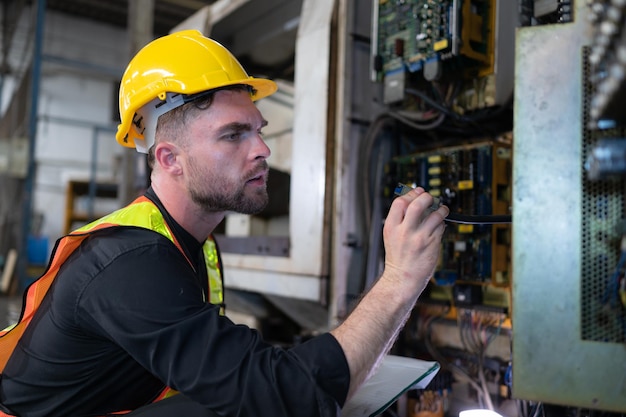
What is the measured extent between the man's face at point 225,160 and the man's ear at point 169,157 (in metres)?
0.03

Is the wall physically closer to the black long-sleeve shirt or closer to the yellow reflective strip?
the yellow reflective strip

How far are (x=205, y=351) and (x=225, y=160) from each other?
0.45m

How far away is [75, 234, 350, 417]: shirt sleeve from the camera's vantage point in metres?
0.93

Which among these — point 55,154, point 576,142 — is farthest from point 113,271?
point 55,154

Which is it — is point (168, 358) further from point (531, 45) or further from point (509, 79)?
point (509, 79)

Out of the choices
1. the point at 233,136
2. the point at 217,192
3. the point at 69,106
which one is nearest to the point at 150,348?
the point at 217,192

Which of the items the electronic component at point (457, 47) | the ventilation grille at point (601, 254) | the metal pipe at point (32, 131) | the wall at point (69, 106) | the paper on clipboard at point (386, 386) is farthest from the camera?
the wall at point (69, 106)

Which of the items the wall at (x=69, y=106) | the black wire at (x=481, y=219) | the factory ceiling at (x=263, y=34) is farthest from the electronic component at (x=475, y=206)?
the wall at (x=69, y=106)

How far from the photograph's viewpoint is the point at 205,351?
93 cm

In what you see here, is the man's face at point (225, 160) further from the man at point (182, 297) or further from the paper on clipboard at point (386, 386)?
the paper on clipboard at point (386, 386)

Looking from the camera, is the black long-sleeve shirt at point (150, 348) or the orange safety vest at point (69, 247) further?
the orange safety vest at point (69, 247)

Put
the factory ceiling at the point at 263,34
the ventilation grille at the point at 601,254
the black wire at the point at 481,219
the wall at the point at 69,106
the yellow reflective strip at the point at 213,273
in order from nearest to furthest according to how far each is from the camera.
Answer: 1. the ventilation grille at the point at 601,254
2. the black wire at the point at 481,219
3. the yellow reflective strip at the point at 213,273
4. the factory ceiling at the point at 263,34
5. the wall at the point at 69,106

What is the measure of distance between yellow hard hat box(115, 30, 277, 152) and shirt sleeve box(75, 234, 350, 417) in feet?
1.50

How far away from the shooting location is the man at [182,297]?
3.08ft
